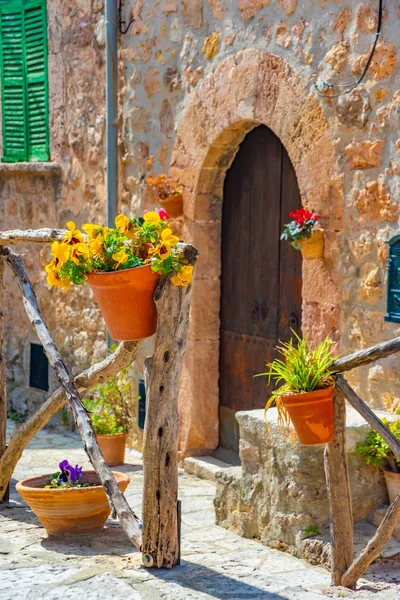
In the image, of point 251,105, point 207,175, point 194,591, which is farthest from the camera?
point 207,175

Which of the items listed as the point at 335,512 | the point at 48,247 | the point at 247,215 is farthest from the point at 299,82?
the point at 48,247

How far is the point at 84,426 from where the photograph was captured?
5113 millimetres

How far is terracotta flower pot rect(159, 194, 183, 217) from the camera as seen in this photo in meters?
7.52

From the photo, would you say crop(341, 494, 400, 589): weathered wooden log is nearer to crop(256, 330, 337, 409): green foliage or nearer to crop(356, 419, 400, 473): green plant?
crop(256, 330, 337, 409): green foliage

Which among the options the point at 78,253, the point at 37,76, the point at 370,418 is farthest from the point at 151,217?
the point at 37,76

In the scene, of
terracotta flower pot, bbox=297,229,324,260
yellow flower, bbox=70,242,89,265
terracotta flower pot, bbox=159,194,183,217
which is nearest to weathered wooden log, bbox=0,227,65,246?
yellow flower, bbox=70,242,89,265

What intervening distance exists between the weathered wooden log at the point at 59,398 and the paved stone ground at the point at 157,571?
29 cm

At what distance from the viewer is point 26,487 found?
5.49 m

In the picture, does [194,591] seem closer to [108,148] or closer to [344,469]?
[344,469]

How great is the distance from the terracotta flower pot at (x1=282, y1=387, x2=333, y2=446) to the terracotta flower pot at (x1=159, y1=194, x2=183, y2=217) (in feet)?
10.4

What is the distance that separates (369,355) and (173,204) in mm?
3242

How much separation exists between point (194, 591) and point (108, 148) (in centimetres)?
453

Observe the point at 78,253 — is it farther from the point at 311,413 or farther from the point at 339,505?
the point at 339,505

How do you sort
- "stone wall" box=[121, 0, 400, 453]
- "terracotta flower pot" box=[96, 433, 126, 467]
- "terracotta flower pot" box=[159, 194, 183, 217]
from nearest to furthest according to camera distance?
"stone wall" box=[121, 0, 400, 453]
"terracotta flower pot" box=[159, 194, 183, 217]
"terracotta flower pot" box=[96, 433, 126, 467]
